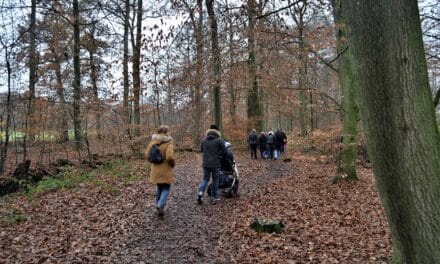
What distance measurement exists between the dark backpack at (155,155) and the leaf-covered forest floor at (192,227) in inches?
48.0

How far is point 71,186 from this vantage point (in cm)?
1059

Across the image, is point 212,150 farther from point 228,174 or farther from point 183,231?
point 183,231

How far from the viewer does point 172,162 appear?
23.8 feet

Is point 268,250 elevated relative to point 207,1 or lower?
lower

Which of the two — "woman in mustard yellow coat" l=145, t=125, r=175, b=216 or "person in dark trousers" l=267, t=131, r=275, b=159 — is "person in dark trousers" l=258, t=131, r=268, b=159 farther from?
"woman in mustard yellow coat" l=145, t=125, r=175, b=216

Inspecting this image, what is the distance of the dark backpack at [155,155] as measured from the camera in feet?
23.7

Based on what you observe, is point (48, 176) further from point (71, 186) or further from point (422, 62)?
point (422, 62)

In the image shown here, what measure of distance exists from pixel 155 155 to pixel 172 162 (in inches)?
15.2

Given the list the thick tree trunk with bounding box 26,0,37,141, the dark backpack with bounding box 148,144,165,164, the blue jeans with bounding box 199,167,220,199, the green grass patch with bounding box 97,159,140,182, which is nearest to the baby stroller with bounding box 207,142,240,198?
the blue jeans with bounding box 199,167,220,199

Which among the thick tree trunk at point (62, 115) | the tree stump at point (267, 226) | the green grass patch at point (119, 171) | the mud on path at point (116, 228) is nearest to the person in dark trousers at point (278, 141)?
the green grass patch at point (119, 171)

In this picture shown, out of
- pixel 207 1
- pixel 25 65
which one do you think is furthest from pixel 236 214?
pixel 25 65

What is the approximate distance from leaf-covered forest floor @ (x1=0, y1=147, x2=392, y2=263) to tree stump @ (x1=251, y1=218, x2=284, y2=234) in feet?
0.40

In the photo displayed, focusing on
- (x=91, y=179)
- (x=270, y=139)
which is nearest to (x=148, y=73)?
(x=91, y=179)

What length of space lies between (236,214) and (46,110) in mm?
9489
